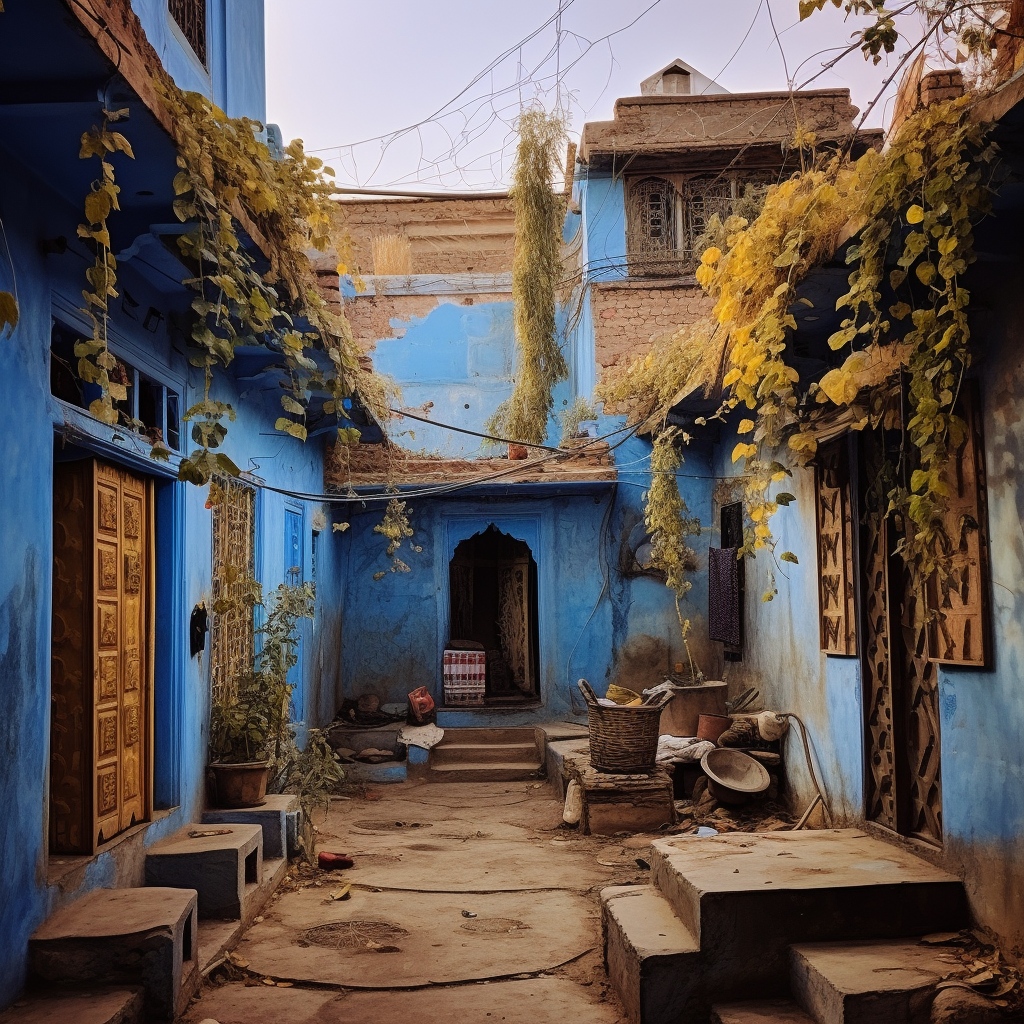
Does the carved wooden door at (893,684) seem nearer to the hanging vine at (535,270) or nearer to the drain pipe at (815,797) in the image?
the drain pipe at (815,797)

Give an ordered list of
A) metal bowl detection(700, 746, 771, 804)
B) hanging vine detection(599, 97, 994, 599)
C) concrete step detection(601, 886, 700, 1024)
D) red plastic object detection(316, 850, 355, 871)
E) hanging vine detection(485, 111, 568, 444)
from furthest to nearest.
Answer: hanging vine detection(485, 111, 568, 444), metal bowl detection(700, 746, 771, 804), red plastic object detection(316, 850, 355, 871), concrete step detection(601, 886, 700, 1024), hanging vine detection(599, 97, 994, 599)

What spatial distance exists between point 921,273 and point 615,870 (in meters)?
5.22

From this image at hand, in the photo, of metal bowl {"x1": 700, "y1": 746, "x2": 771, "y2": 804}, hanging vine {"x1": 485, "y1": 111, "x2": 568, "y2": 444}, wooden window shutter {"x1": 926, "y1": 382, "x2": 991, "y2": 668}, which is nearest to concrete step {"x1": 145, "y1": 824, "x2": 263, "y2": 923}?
metal bowl {"x1": 700, "y1": 746, "x2": 771, "y2": 804}

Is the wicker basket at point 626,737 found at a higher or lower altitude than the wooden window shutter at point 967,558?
lower

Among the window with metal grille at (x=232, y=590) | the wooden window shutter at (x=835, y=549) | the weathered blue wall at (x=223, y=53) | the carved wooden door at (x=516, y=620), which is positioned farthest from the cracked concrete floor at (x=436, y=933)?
the carved wooden door at (x=516, y=620)

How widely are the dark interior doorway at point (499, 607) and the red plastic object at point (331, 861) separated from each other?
21.6 feet

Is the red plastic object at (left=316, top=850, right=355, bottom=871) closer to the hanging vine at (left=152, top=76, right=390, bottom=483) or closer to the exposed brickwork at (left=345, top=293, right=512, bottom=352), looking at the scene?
the hanging vine at (left=152, top=76, right=390, bottom=483)

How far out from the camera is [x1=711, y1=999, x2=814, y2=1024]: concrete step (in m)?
4.29

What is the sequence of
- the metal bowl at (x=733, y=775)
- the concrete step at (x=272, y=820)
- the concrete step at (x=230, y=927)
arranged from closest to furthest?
the concrete step at (x=230, y=927) < the concrete step at (x=272, y=820) < the metal bowl at (x=733, y=775)

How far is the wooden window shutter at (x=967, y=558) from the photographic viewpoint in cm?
464

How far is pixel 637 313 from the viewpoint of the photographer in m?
13.4

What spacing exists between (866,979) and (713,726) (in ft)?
17.0

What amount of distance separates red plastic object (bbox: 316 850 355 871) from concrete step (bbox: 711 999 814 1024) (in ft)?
12.1

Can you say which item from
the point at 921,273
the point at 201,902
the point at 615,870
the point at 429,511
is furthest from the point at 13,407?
the point at 429,511
